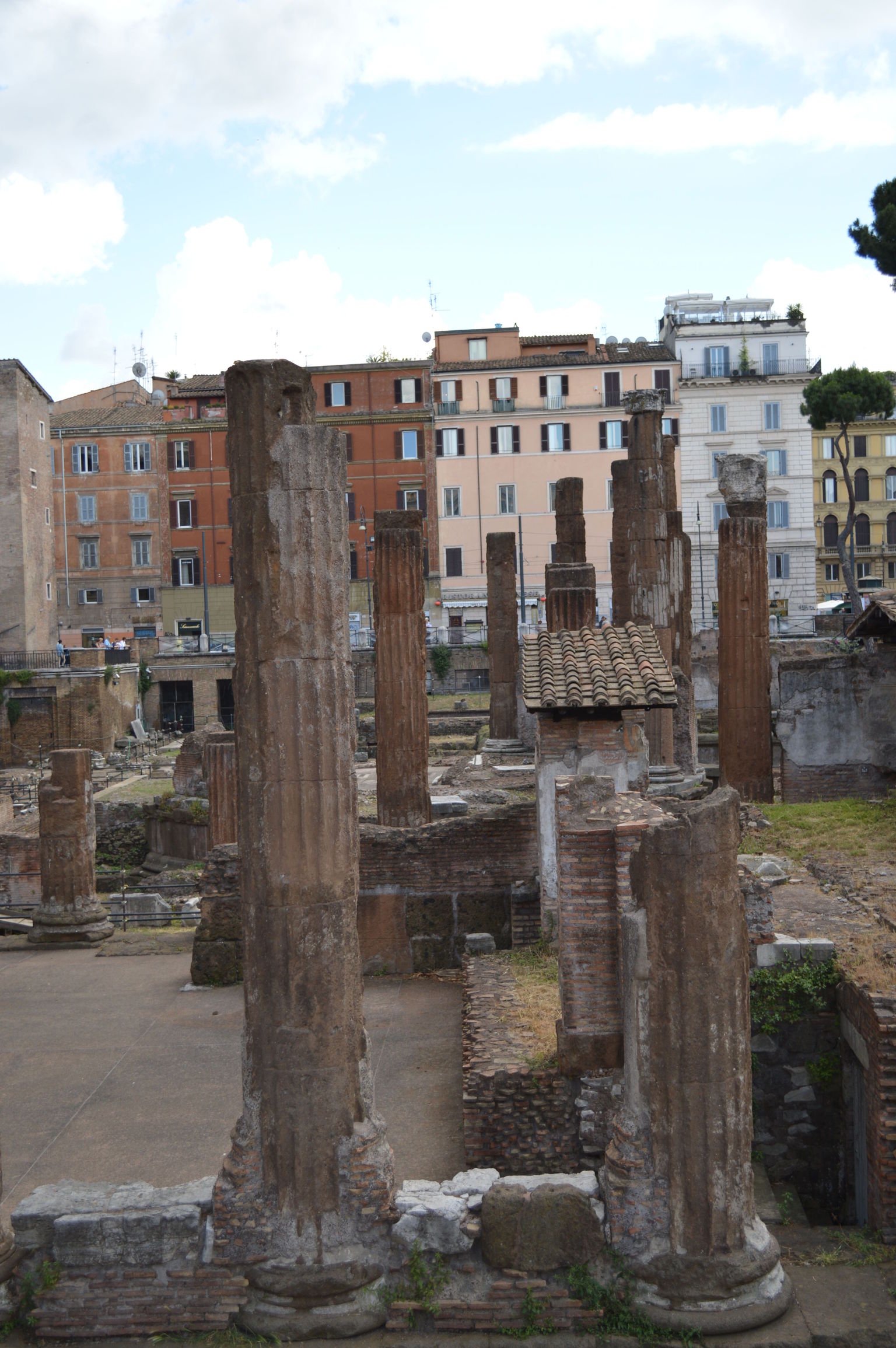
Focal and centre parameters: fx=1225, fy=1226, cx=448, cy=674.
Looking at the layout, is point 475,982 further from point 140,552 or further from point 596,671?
point 140,552

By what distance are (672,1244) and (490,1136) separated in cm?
205

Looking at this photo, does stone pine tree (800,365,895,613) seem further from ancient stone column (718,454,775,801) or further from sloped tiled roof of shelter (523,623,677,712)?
sloped tiled roof of shelter (523,623,677,712)

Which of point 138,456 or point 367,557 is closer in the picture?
point 367,557

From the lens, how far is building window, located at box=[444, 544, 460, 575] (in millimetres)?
49406

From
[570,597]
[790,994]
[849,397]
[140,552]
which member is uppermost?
[849,397]

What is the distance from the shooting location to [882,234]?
24.8 m

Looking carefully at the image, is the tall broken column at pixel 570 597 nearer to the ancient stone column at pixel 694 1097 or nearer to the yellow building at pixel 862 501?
the ancient stone column at pixel 694 1097

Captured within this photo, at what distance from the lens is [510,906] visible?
12.6 meters

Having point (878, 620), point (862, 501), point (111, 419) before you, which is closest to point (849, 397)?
point (862, 501)

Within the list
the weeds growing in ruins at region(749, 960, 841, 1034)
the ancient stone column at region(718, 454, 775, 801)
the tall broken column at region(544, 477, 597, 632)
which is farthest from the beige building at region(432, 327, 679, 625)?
the weeds growing in ruins at region(749, 960, 841, 1034)

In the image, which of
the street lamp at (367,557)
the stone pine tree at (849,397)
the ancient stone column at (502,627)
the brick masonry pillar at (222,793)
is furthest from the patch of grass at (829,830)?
the street lamp at (367,557)

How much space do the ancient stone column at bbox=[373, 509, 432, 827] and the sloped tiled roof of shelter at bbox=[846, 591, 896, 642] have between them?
7.02 m

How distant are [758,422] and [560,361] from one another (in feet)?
26.8

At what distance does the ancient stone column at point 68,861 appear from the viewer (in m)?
14.6
